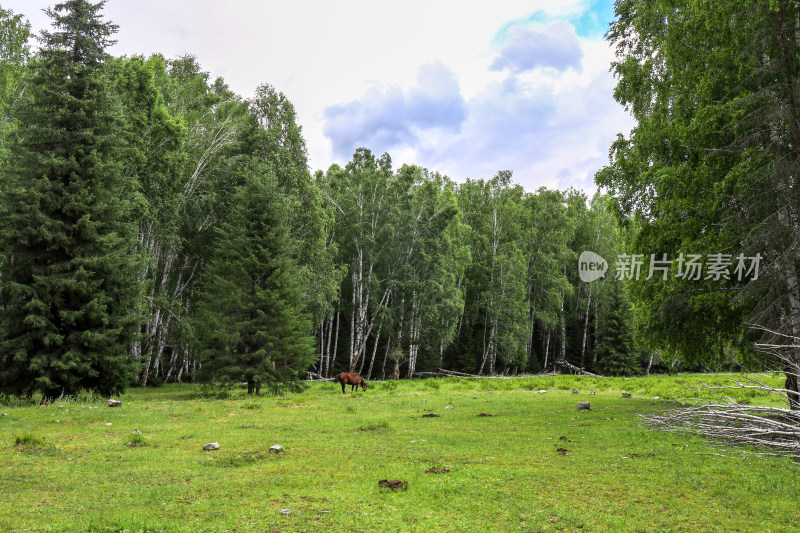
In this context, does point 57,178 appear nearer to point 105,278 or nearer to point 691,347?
point 105,278

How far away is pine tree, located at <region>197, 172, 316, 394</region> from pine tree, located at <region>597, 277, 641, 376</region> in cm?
3432

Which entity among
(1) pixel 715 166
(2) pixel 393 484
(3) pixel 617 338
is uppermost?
(1) pixel 715 166

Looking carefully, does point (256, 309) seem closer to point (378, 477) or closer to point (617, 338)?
point (378, 477)

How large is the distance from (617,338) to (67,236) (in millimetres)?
43393

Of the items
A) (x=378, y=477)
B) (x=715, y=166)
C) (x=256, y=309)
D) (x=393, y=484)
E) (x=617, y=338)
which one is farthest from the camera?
(x=617, y=338)

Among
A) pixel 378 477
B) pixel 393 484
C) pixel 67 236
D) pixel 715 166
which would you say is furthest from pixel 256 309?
pixel 715 166

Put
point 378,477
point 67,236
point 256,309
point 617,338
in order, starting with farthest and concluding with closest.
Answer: point 617,338 → point 256,309 → point 67,236 → point 378,477

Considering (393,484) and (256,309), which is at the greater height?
(256,309)

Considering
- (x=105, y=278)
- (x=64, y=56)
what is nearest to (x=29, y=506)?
(x=105, y=278)

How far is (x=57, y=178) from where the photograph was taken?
15.9 meters

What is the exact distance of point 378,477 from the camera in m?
6.45

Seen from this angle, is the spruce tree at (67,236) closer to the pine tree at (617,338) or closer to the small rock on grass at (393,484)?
the small rock on grass at (393,484)

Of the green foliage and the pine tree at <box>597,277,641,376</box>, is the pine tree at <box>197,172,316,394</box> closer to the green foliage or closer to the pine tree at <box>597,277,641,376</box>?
the green foliage

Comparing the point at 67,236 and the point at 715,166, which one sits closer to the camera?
the point at 715,166
